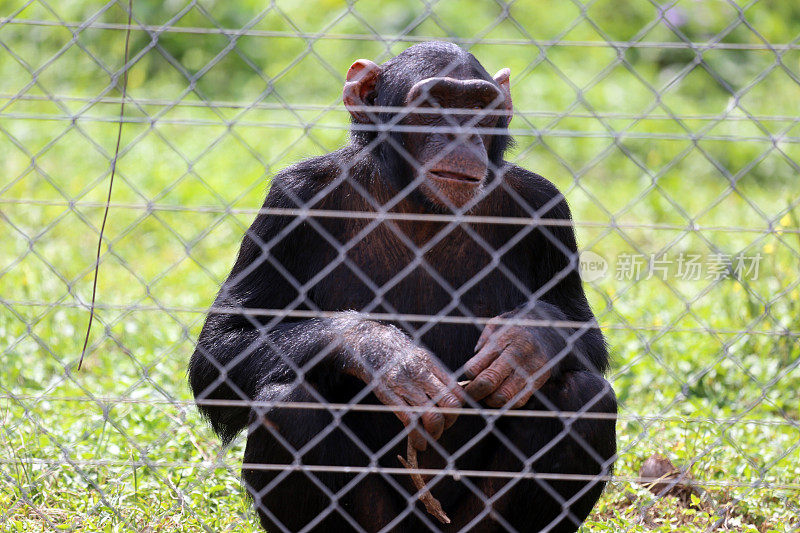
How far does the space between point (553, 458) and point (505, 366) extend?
389 mm

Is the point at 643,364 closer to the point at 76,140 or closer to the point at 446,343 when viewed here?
the point at 446,343

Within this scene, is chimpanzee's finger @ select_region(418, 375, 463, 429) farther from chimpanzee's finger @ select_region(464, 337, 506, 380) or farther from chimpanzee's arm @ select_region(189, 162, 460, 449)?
chimpanzee's finger @ select_region(464, 337, 506, 380)

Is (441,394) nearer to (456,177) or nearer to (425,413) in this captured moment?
(425,413)

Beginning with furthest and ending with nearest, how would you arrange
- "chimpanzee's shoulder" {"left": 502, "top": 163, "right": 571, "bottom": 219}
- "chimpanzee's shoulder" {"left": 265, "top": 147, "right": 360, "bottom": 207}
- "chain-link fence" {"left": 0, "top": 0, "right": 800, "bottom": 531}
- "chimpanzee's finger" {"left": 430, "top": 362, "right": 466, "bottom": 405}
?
"chimpanzee's shoulder" {"left": 502, "top": 163, "right": 571, "bottom": 219} → "chimpanzee's shoulder" {"left": 265, "top": 147, "right": 360, "bottom": 207} → "chimpanzee's finger" {"left": 430, "top": 362, "right": 466, "bottom": 405} → "chain-link fence" {"left": 0, "top": 0, "right": 800, "bottom": 531}

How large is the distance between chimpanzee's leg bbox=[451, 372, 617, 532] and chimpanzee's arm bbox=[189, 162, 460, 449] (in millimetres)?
397

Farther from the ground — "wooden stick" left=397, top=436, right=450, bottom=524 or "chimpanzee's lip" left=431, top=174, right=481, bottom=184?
"chimpanzee's lip" left=431, top=174, right=481, bottom=184

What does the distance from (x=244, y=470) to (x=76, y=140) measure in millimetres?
5909

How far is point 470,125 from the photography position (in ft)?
10.9

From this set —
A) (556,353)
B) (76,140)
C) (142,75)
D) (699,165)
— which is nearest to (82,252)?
(76,140)

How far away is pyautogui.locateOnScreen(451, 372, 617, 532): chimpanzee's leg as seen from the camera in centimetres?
322

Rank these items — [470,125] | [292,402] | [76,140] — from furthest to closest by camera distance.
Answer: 1. [76,140]
2. [470,125]
3. [292,402]

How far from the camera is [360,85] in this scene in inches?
145

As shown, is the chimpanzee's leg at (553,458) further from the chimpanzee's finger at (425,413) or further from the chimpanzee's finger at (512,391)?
the chimpanzee's finger at (425,413)

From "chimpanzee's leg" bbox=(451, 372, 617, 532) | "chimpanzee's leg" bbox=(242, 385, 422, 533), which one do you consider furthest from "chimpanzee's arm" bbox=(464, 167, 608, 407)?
"chimpanzee's leg" bbox=(242, 385, 422, 533)
